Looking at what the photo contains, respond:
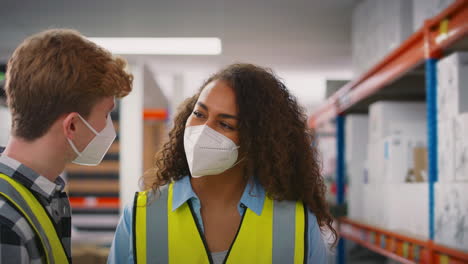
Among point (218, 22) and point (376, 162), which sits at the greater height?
point (218, 22)

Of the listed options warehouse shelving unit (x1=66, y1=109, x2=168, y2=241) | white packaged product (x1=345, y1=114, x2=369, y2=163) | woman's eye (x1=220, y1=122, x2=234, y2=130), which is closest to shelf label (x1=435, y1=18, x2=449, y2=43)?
woman's eye (x1=220, y1=122, x2=234, y2=130)

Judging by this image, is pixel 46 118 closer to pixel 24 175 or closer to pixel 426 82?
pixel 24 175

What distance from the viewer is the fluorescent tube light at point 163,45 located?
6922mm

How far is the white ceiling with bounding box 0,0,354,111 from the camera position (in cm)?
550

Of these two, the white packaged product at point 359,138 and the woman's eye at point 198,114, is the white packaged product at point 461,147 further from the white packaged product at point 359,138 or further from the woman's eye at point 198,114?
the white packaged product at point 359,138

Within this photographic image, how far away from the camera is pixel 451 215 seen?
2240 millimetres

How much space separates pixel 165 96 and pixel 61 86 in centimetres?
1027

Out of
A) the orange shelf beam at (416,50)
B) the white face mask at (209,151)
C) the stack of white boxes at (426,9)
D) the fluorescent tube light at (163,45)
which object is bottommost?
the white face mask at (209,151)

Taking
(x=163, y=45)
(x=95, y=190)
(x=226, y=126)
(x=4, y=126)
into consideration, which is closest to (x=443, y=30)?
(x=226, y=126)

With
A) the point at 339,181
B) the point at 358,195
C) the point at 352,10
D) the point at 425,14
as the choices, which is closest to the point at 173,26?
the point at 352,10

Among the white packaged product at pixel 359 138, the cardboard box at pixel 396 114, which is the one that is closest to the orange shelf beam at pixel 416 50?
the cardboard box at pixel 396 114

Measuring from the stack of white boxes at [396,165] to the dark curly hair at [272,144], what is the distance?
3.67 ft

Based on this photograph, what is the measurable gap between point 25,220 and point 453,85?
1.89 m

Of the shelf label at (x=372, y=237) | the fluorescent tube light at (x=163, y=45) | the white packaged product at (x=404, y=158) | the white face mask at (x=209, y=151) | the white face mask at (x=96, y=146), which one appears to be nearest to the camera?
the white face mask at (x=96, y=146)
